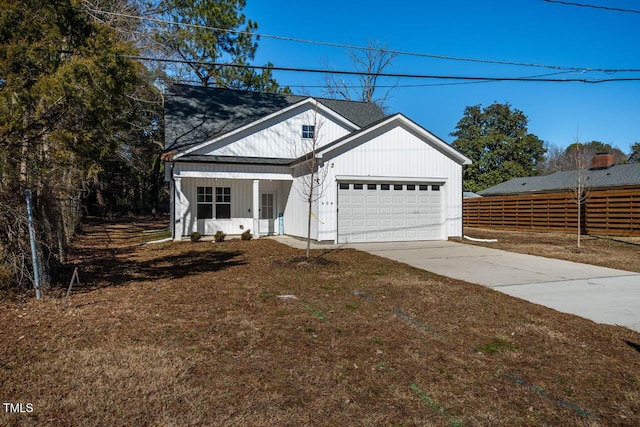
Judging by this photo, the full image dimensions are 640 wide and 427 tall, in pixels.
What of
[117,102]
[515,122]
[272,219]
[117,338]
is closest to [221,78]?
[272,219]

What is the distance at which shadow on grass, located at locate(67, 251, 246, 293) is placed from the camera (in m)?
8.12

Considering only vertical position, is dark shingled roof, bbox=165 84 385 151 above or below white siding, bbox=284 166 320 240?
above

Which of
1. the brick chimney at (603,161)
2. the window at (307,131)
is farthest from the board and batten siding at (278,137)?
the brick chimney at (603,161)

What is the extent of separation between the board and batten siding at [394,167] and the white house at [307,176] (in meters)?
0.04

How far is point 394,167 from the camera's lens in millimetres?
15250

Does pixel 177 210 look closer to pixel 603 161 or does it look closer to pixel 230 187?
pixel 230 187

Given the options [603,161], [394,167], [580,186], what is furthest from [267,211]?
[603,161]

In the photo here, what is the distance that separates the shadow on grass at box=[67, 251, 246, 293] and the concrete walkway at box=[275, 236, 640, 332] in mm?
3530

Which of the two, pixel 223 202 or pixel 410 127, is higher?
pixel 410 127

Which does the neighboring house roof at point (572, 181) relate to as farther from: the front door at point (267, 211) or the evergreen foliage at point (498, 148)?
the front door at point (267, 211)

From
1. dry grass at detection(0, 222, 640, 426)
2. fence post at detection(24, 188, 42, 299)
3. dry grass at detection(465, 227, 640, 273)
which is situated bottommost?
dry grass at detection(0, 222, 640, 426)

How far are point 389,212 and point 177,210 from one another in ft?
26.3

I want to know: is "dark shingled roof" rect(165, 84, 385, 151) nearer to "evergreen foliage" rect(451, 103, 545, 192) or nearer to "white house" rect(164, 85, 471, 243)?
"white house" rect(164, 85, 471, 243)

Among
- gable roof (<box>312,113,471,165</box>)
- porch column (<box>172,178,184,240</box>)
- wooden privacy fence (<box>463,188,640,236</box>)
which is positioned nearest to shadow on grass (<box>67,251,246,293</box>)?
porch column (<box>172,178,184,240</box>)
